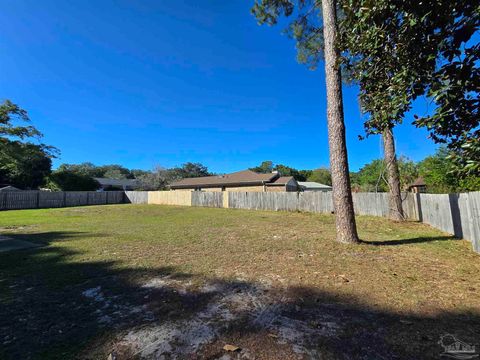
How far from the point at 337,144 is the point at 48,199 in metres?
27.3

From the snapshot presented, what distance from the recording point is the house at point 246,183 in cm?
2959

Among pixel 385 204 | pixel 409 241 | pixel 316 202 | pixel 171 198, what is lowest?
pixel 409 241

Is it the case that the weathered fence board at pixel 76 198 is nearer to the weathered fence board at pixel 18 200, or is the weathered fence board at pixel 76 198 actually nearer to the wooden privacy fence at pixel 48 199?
the wooden privacy fence at pixel 48 199

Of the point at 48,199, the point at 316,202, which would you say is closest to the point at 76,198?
the point at 48,199

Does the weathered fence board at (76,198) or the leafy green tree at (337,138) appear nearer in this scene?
the leafy green tree at (337,138)

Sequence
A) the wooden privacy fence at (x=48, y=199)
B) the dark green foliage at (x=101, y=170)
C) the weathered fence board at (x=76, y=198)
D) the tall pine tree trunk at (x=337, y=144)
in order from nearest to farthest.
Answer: the tall pine tree trunk at (x=337, y=144) → the wooden privacy fence at (x=48, y=199) → the weathered fence board at (x=76, y=198) → the dark green foliage at (x=101, y=170)

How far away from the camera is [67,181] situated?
2956 centimetres

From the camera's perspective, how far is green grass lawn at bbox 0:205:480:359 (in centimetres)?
241

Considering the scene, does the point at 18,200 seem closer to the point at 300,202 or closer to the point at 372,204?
the point at 300,202

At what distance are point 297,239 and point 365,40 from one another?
17.2ft

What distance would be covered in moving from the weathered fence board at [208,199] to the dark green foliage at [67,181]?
54.4 ft

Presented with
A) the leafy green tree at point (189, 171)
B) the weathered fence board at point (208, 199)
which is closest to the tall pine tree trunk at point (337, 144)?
the weathered fence board at point (208, 199)

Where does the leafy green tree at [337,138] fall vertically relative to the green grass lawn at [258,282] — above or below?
above

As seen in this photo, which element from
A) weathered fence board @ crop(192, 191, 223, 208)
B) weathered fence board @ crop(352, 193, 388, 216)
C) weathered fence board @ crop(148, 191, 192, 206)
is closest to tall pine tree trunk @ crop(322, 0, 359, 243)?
weathered fence board @ crop(352, 193, 388, 216)
